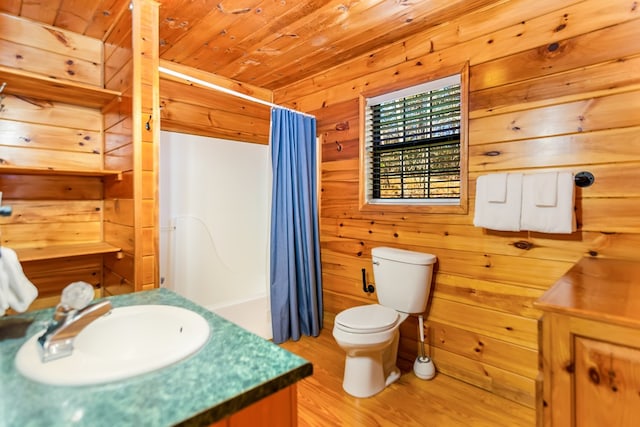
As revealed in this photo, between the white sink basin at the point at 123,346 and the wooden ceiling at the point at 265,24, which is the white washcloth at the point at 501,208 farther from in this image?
the white sink basin at the point at 123,346

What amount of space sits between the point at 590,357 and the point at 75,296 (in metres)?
1.38

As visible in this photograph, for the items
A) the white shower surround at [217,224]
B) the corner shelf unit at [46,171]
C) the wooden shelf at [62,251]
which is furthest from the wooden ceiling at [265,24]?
the wooden shelf at [62,251]

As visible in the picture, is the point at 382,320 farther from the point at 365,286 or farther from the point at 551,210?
the point at 551,210

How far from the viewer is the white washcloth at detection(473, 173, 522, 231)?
168cm

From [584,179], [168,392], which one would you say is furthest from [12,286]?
[584,179]

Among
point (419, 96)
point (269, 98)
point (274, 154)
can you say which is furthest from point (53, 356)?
point (269, 98)

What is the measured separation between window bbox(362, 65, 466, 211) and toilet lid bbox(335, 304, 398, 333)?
0.75 metres

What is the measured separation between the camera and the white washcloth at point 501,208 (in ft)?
5.52

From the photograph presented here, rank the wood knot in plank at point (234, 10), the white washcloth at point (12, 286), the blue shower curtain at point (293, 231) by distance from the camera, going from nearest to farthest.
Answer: the white washcloth at point (12, 286) < the wood knot in plank at point (234, 10) < the blue shower curtain at point (293, 231)

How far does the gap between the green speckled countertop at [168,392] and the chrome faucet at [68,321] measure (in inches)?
2.9

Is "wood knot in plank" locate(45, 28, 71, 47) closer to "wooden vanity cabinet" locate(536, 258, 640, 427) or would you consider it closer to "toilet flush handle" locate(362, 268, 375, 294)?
"toilet flush handle" locate(362, 268, 375, 294)

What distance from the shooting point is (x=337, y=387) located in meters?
2.00

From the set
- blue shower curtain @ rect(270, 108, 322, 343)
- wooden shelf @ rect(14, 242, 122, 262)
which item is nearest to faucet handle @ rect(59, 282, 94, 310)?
wooden shelf @ rect(14, 242, 122, 262)

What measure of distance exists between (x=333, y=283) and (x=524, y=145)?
169 cm
